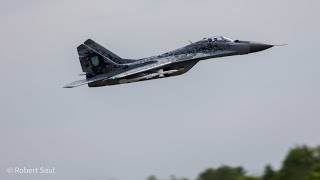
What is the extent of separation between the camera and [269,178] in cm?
6600

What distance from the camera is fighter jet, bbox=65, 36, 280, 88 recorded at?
5997 cm

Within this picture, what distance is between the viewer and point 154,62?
60750 mm

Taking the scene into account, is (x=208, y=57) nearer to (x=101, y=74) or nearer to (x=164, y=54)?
(x=164, y=54)

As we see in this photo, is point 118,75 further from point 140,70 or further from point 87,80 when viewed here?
point 87,80

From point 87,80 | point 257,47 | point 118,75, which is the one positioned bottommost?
point 87,80

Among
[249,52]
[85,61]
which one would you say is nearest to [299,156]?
[249,52]

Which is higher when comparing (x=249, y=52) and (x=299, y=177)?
(x=249, y=52)

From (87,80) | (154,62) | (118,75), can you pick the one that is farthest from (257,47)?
(87,80)

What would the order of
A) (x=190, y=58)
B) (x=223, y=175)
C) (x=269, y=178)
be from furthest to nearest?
1. (x=223, y=175)
2. (x=269, y=178)
3. (x=190, y=58)

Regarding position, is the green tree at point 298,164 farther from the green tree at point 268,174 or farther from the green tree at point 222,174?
the green tree at point 222,174

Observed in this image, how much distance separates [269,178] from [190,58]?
10.6m

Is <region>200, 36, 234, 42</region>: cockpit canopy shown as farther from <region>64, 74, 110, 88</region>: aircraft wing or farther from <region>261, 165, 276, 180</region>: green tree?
<region>261, 165, 276, 180</region>: green tree

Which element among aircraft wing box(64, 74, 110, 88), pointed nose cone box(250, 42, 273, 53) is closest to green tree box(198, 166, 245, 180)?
pointed nose cone box(250, 42, 273, 53)

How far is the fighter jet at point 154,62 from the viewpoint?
59969mm
